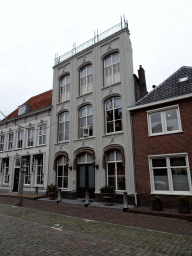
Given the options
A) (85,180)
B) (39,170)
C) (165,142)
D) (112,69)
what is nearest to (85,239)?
(165,142)

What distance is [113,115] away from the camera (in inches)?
550

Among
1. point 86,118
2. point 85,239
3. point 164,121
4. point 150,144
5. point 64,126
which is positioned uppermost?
point 86,118

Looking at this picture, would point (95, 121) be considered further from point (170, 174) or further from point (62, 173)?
point (170, 174)

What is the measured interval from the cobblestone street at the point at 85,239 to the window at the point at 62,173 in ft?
25.6

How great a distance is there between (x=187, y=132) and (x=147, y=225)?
226 inches

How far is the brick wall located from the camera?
10.3m

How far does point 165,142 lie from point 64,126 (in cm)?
938

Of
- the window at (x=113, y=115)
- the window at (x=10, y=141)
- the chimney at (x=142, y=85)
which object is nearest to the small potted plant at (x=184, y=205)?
the window at (x=113, y=115)

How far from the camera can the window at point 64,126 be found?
1662 centimetres

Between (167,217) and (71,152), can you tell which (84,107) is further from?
(167,217)

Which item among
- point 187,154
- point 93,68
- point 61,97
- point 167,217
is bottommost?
point 167,217

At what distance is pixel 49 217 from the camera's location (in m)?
8.69

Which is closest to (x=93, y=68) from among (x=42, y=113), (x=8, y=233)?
(x=42, y=113)

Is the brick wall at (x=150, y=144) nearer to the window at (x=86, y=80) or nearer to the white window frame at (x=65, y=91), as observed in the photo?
the window at (x=86, y=80)
